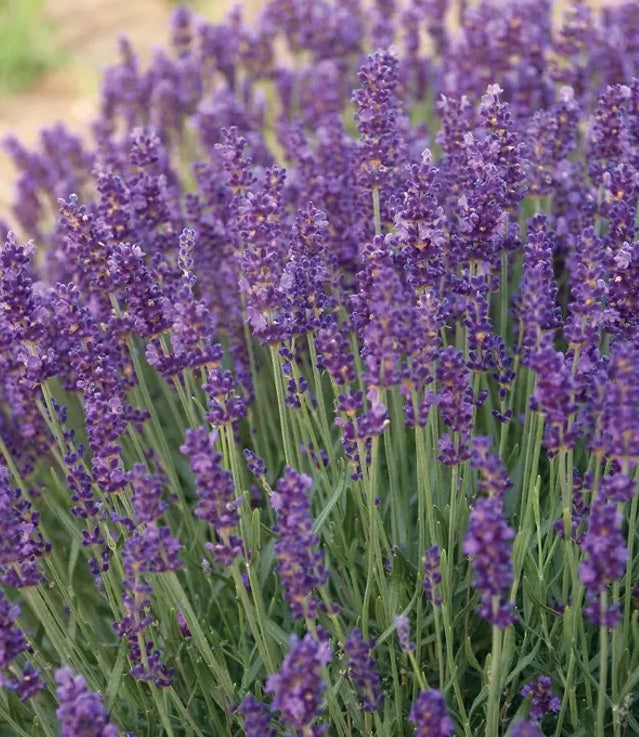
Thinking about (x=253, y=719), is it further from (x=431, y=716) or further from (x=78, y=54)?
(x=78, y=54)

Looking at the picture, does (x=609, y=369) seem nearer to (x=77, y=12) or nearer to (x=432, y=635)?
(x=432, y=635)

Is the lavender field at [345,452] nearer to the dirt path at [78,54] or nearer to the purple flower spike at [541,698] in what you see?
the purple flower spike at [541,698]

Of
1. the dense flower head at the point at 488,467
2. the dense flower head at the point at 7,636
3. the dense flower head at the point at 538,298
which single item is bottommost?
the dense flower head at the point at 7,636

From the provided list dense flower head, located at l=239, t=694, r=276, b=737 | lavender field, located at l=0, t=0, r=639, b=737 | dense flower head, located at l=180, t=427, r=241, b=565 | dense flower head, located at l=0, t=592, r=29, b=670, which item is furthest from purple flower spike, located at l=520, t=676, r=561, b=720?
dense flower head, located at l=0, t=592, r=29, b=670

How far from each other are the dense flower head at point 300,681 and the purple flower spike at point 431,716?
197 mm

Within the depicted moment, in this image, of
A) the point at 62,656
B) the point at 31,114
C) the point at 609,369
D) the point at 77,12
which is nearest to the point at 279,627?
the point at 62,656

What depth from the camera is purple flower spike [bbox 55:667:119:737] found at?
6.70ft

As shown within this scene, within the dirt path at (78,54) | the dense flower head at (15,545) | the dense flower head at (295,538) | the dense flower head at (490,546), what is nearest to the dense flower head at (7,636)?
the dense flower head at (15,545)

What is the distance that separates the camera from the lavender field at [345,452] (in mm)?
2299

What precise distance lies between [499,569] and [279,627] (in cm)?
109

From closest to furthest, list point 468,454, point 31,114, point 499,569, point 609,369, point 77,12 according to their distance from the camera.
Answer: point 499,569 < point 609,369 < point 468,454 < point 31,114 < point 77,12

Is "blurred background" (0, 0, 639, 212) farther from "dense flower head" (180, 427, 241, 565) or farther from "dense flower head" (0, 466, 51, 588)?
"dense flower head" (180, 427, 241, 565)

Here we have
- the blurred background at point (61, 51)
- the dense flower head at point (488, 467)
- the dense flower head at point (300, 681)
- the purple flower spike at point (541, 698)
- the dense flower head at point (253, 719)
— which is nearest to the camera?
the dense flower head at point (300, 681)

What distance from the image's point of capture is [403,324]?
243 cm
